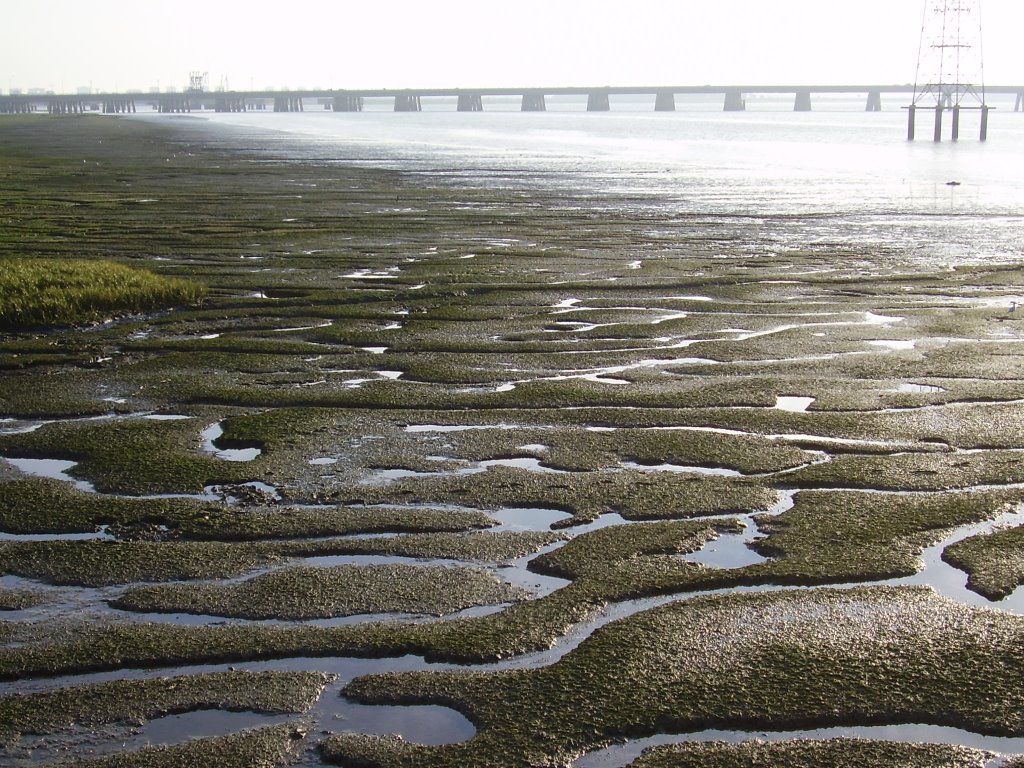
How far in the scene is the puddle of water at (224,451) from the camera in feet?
26.0

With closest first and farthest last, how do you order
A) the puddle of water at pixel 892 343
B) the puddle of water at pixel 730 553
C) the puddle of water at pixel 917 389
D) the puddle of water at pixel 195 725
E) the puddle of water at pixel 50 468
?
the puddle of water at pixel 195 725
the puddle of water at pixel 730 553
the puddle of water at pixel 50 468
the puddle of water at pixel 917 389
the puddle of water at pixel 892 343

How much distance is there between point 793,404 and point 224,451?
4.20 m

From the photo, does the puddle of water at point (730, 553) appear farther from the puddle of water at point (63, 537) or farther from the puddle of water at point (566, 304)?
the puddle of water at point (566, 304)

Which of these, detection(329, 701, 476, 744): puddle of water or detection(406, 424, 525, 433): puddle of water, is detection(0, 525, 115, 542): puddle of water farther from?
detection(406, 424, 525, 433): puddle of water

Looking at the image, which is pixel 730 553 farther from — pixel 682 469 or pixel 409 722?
pixel 409 722

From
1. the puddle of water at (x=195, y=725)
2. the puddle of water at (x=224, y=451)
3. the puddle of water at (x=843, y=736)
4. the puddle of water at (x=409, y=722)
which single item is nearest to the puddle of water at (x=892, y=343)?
the puddle of water at (x=224, y=451)

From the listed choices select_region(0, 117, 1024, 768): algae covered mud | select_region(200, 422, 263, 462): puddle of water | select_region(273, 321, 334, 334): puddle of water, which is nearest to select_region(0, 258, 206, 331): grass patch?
select_region(0, 117, 1024, 768): algae covered mud

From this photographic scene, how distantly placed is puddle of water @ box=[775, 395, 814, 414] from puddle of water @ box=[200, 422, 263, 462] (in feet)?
12.6

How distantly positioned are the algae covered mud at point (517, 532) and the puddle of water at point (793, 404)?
55 mm

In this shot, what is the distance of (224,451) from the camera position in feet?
26.6

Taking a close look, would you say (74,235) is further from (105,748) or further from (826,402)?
(105,748)

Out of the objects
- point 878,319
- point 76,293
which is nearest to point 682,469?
point 878,319

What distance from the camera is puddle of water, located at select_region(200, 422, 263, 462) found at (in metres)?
7.91

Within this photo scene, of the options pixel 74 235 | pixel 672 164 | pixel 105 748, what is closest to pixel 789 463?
pixel 105 748
